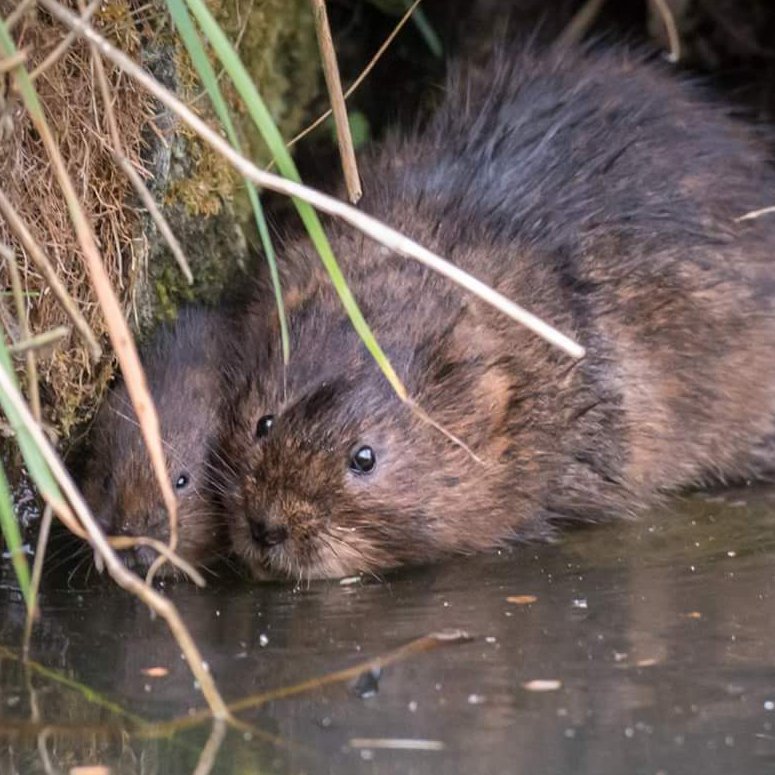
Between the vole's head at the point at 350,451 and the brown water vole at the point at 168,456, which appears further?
the brown water vole at the point at 168,456

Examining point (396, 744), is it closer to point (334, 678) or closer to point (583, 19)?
point (334, 678)

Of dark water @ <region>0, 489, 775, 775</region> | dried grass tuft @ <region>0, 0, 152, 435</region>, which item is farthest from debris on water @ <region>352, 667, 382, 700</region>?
dried grass tuft @ <region>0, 0, 152, 435</region>

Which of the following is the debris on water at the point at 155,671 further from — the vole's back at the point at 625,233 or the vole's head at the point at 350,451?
the vole's back at the point at 625,233

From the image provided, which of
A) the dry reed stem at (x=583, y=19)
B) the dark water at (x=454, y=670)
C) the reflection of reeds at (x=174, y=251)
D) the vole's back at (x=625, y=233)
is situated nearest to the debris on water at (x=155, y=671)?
the dark water at (x=454, y=670)

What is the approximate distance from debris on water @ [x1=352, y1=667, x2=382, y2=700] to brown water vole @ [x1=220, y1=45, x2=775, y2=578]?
685 mm

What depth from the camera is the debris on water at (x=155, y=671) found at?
3048 mm

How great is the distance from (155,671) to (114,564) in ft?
1.92

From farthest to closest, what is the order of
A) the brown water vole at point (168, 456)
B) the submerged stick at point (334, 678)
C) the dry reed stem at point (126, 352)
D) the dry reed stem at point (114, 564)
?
the brown water vole at point (168, 456), the submerged stick at point (334, 678), the dry reed stem at point (126, 352), the dry reed stem at point (114, 564)

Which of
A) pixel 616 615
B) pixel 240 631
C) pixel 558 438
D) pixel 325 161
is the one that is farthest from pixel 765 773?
pixel 325 161

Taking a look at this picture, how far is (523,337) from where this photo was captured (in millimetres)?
4098

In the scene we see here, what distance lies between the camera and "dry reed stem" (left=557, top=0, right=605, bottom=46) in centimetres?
575

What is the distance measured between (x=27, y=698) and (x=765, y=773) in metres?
1.30

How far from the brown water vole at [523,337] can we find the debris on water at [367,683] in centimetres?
69

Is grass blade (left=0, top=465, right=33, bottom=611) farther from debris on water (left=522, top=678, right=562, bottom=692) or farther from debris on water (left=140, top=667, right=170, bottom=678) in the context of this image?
debris on water (left=522, top=678, right=562, bottom=692)
